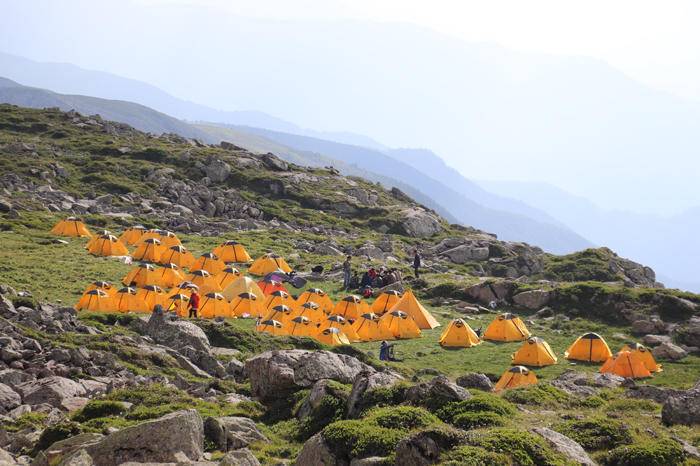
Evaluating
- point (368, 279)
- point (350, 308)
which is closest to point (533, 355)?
point (350, 308)

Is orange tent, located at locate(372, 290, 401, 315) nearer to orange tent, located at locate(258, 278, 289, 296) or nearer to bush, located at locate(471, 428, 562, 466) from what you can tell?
orange tent, located at locate(258, 278, 289, 296)

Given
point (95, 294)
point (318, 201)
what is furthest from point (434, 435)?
point (318, 201)

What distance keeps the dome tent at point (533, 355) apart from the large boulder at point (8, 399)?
914 inches

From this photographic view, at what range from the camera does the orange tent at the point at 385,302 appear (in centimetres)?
4359

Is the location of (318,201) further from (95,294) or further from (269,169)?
(95,294)

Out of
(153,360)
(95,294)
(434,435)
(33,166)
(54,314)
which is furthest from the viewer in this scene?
(33,166)

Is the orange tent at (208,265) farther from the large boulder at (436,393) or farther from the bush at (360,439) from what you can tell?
the bush at (360,439)

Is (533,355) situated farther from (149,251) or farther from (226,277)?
(149,251)

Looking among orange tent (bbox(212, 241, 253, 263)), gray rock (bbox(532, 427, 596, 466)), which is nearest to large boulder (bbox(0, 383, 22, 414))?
gray rock (bbox(532, 427, 596, 466))

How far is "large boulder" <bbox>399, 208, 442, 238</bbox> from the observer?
311ft

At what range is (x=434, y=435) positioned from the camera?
12.0 meters

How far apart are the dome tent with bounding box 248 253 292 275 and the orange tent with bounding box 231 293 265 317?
10675mm

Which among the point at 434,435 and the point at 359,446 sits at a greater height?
the point at 434,435

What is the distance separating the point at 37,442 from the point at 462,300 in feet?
122
